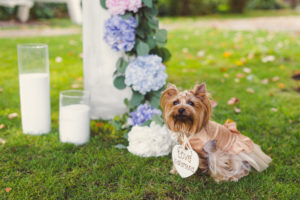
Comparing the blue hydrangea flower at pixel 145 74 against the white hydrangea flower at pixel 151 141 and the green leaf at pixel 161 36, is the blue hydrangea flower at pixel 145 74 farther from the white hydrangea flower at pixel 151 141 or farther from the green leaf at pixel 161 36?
the white hydrangea flower at pixel 151 141

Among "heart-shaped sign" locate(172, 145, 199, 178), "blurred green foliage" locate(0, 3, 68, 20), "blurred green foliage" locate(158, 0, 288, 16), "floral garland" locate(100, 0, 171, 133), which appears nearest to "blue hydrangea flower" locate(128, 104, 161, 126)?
"floral garland" locate(100, 0, 171, 133)

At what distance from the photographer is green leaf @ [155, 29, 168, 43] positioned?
3.11 metres

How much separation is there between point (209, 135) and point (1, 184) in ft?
5.34

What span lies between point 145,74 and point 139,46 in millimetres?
288

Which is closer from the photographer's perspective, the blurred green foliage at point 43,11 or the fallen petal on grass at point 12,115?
the fallen petal on grass at point 12,115

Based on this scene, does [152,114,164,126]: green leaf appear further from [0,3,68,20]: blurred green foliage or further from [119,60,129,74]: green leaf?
[0,3,68,20]: blurred green foliage

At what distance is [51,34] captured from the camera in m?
8.71

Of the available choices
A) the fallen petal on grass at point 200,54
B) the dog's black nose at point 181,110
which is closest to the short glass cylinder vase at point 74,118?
the dog's black nose at point 181,110

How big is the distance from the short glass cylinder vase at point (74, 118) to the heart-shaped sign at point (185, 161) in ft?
3.25

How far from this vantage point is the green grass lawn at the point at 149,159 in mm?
2453

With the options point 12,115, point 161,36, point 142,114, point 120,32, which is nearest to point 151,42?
point 161,36

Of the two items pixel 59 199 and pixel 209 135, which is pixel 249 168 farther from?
pixel 59 199

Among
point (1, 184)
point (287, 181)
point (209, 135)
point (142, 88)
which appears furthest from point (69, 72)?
point (287, 181)

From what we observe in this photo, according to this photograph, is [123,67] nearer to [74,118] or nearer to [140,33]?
[140,33]
